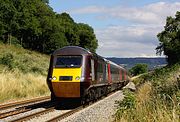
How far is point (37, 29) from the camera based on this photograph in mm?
85688

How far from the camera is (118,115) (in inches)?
491

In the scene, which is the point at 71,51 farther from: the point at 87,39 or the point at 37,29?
the point at 87,39

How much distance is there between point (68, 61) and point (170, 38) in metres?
53.4

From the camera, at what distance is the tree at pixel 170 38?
6784cm

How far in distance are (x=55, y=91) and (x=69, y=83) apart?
0.89 metres

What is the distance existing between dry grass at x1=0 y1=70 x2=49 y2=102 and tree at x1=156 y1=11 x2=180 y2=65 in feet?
116

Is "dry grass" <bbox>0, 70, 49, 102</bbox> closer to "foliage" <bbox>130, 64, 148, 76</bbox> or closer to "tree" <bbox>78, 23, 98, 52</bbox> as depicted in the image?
"tree" <bbox>78, 23, 98, 52</bbox>

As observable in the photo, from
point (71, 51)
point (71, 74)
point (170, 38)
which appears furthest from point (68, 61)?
point (170, 38)

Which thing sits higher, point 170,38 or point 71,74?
point 170,38

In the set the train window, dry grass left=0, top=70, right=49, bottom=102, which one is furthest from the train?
dry grass left=0, top=70, right=49, bottom=102

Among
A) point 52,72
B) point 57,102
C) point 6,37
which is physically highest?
point 6,37

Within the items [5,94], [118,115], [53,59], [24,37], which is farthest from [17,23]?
[118,115]

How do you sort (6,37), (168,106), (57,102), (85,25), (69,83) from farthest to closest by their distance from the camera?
(85,25) → (6,37) → (57,102) → (69,83) → (168,106)

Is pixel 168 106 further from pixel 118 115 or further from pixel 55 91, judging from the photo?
pixel 55 91
